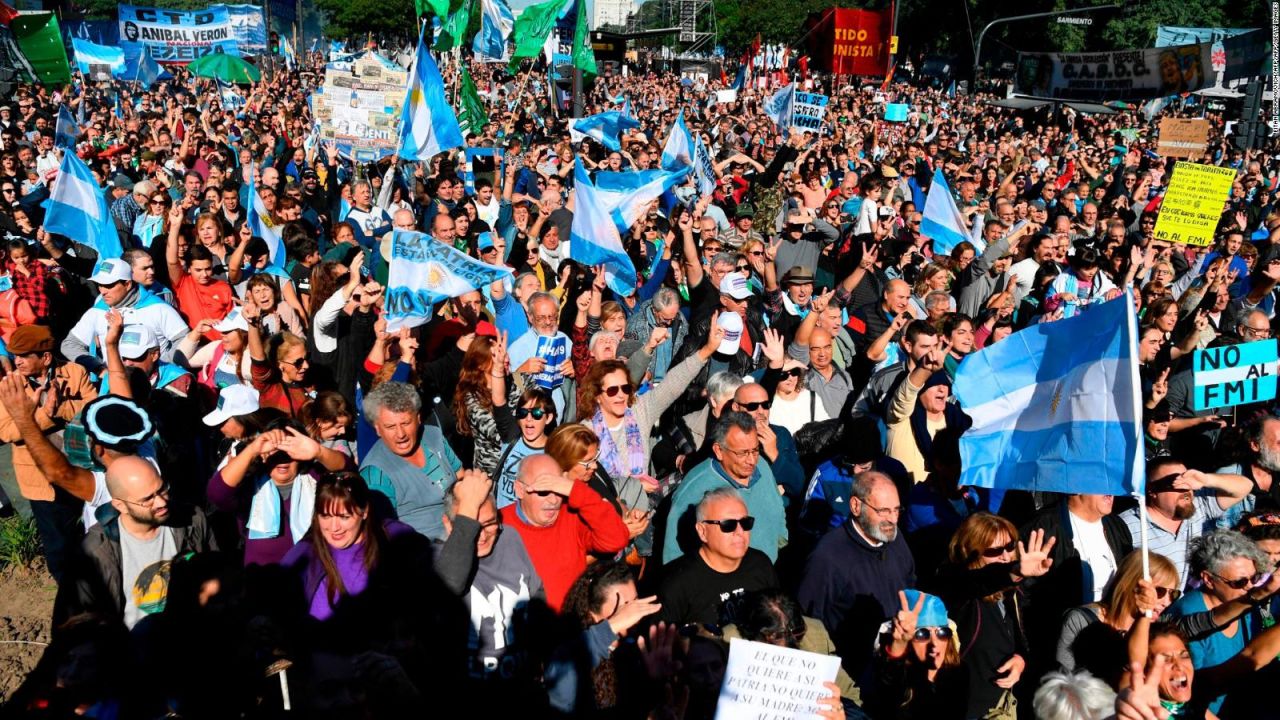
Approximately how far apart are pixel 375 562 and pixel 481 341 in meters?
1.73

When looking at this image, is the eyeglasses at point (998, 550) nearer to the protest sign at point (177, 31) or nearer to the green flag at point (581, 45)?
the green flag at point (581, 45)

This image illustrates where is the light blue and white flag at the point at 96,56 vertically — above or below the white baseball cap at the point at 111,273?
above

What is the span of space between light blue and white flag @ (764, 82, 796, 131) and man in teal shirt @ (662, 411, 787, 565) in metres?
13.6

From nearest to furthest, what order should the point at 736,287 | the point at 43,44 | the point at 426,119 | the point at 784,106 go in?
1. the point at 736,287
2. the point at 426,119
3. the point at 43,44
4. the point at 784,106

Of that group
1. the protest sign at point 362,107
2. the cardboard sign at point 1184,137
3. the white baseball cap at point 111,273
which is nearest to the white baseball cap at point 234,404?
the white baseball cap at point 111,273

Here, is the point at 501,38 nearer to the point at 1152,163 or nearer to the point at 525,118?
the point at 525,118

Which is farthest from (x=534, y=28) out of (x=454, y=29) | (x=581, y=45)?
(x=454, y=29)

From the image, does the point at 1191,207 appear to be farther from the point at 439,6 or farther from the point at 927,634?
the point at 439,6

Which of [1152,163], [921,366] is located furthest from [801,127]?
[921,366]

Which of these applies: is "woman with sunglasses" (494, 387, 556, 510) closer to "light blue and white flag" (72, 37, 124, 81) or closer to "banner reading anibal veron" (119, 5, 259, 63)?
"banner reading anibal veron" (119, 5, 259, 63)

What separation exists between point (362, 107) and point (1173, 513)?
10.3 meters

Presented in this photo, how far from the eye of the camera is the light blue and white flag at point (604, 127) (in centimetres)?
1431

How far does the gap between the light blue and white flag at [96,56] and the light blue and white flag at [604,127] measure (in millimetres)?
16801

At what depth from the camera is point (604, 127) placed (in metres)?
14.5
